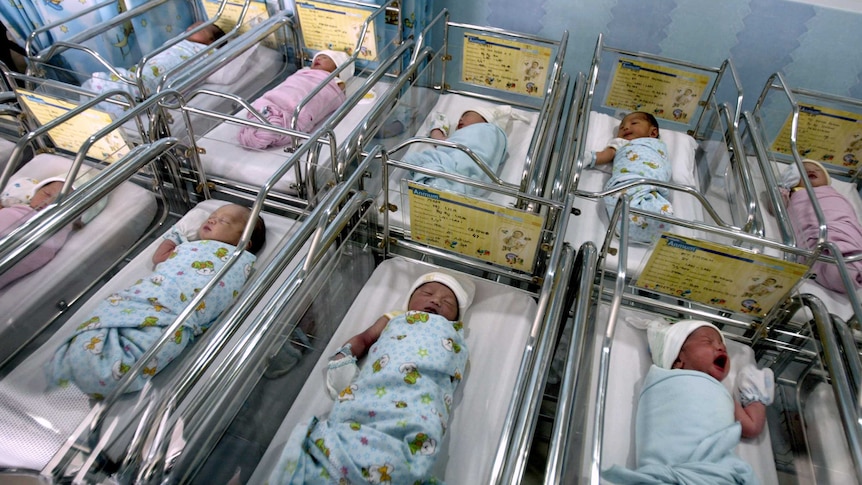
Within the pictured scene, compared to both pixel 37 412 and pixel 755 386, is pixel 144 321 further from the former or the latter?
pixel 755 386

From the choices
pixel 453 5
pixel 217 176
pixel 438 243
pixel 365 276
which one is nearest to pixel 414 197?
pixel 438 243

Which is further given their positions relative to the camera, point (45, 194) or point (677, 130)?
point (677, 130)

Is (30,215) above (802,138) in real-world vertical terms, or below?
above

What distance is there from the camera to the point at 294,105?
2439mm

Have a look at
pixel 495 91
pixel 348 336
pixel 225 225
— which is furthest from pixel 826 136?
pixel 225 225

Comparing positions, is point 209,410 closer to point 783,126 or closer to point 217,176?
point 217,176

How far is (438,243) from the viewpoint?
1.67 m

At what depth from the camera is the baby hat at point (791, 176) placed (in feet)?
6.75

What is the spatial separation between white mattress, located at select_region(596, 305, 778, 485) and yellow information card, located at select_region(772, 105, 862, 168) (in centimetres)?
118

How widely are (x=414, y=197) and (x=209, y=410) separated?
827 millimetres

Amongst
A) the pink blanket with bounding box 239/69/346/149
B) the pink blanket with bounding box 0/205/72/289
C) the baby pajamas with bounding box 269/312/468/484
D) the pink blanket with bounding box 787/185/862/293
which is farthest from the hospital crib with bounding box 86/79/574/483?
the pink blanket with bounding box 787/185/862/293

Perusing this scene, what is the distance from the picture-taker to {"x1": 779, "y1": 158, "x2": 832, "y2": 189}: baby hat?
2.06 meters

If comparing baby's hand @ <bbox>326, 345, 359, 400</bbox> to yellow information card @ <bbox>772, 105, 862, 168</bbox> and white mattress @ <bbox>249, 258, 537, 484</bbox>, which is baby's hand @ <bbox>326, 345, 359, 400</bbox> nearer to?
white mattress @ <bbox>249, 258, 537, 484</bbox>

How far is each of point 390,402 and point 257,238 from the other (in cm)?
89
